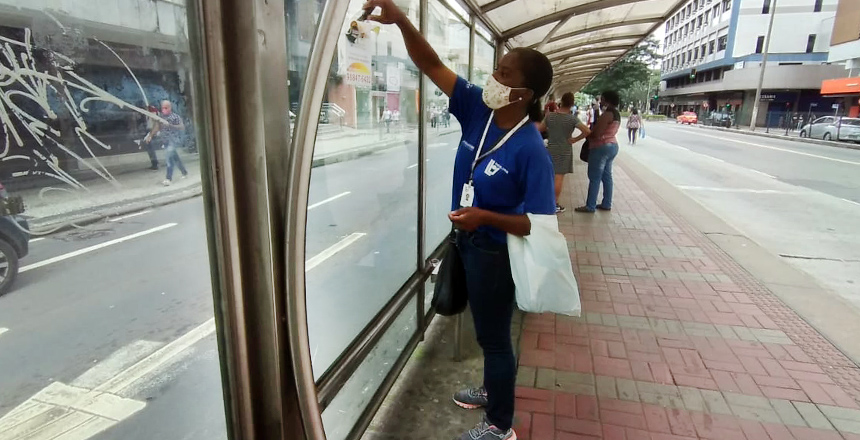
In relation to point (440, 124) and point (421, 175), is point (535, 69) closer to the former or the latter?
point (421, 175)

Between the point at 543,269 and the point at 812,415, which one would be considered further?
the point at 812,415

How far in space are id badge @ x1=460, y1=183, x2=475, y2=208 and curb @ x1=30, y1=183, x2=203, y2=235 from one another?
42.1 inches

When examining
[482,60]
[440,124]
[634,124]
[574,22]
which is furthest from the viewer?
[634,124]

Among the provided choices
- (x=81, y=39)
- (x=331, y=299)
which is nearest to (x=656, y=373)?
(x=331, y=299)

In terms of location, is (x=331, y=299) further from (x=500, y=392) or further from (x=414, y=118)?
(x=414, y=118)

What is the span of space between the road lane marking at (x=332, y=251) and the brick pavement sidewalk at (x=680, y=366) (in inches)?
51.3

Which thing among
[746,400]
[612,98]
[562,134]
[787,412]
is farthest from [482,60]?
[787,412]

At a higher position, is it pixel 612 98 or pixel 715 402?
pixel 612 98

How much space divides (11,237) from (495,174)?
1447mm

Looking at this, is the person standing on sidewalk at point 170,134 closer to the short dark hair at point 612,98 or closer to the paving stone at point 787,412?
the paving stone at point 787,412

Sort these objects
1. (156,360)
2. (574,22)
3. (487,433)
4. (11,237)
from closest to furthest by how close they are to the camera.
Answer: (11,237) < (156,360) < (487,433) < (574,22)

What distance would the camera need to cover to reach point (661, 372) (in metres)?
3.16

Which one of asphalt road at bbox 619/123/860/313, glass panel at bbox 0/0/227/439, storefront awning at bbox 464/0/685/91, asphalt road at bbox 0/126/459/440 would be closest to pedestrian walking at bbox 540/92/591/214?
storefront awning at bbox 464/0/685/91

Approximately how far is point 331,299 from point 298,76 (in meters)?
1.04
